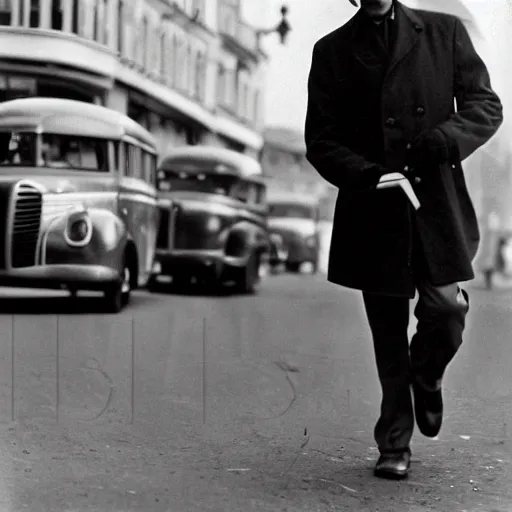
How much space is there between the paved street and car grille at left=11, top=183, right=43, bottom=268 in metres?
0.33

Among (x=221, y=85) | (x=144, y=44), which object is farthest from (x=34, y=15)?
(x=221, y=85)

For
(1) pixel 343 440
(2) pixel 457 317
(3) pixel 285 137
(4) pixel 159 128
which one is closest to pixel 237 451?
(1) pixel 343 440

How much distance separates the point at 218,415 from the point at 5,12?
1982 mm

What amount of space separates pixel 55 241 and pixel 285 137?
2.21 m

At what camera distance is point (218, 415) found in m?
5.02

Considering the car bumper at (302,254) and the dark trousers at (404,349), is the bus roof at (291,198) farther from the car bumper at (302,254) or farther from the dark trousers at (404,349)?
the car bumper at (302,254)

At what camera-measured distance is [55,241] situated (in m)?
7.50

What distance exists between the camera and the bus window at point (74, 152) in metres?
7.14

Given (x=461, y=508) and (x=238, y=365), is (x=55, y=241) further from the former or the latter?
(x=461, y=508)

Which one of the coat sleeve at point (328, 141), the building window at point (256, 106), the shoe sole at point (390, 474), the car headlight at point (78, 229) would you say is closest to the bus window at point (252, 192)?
the car headlight at point (78, 229)

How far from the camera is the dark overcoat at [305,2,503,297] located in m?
3.91

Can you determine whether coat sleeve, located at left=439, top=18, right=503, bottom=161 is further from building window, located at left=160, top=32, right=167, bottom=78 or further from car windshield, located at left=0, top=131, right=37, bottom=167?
car windshield, located at left=0, top=131, right=37, bottom=167

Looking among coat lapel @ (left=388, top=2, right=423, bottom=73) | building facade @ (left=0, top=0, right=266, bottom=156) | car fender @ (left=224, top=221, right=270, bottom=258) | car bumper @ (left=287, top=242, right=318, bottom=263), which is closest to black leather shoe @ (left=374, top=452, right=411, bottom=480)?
coat lapel @ (left=388, top=2, right=423, bottom=73)

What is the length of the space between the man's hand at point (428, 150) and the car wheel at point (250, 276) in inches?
236
